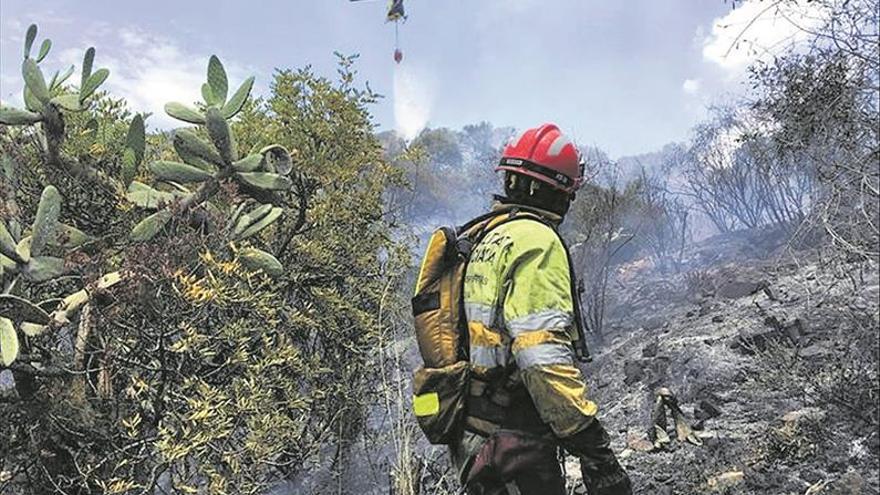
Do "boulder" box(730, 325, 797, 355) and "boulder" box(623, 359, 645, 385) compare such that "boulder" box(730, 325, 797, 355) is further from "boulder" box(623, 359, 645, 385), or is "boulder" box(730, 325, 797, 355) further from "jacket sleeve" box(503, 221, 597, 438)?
"jacket sleeve" box(503, 221, 597, 438)

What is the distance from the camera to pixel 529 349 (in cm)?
189

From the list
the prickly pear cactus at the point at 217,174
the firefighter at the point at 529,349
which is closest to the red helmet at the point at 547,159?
the firefighter at the point at 529,349

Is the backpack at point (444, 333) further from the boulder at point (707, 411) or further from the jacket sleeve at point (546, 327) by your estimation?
the boulder at point (707, 411)

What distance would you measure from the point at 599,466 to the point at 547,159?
992 millimetres

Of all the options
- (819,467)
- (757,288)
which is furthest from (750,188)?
(819,467)

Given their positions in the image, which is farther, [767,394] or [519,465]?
[767,394]

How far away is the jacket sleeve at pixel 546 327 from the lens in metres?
1.85

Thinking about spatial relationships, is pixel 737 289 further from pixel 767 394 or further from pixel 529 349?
pixel 529 349

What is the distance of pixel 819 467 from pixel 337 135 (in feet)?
14.4

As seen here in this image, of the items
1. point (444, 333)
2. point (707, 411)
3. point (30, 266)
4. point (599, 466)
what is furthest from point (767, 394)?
point (30, 266)

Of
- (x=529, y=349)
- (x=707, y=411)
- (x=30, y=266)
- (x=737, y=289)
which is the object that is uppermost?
(x=737, y=289)

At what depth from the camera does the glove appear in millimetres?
1927

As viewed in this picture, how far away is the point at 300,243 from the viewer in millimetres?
5039

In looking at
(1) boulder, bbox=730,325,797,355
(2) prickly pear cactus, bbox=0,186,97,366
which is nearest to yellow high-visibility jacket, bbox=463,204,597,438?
(2) prickly pear cactus, bbox=0,186,97,366
